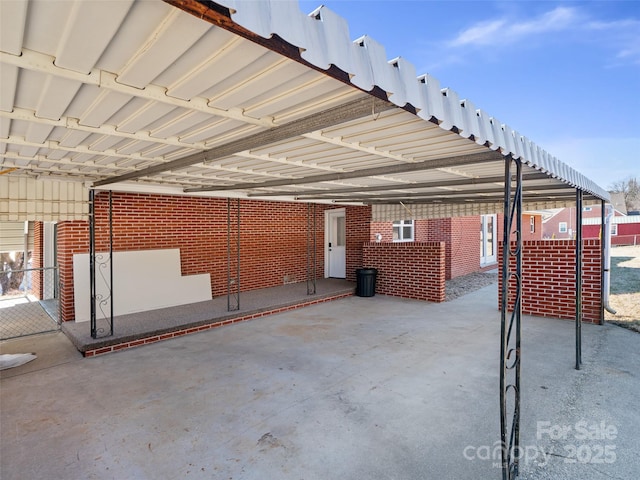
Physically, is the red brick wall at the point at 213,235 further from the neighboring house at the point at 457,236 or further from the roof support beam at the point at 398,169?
the roof support beam at the point at 398,169

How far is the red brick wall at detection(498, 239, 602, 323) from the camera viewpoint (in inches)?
279

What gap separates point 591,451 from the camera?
9.87ft

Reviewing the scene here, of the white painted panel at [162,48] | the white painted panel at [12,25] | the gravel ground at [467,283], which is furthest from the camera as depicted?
the gravel ground at [467,283]

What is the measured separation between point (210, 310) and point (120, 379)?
2.85m

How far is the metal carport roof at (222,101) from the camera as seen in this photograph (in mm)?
1368

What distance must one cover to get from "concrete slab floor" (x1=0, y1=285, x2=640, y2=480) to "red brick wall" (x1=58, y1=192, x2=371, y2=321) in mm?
2511

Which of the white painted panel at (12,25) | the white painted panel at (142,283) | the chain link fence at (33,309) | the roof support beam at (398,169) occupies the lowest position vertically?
the chain link fence at (33,309)

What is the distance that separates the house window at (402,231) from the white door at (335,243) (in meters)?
1.91

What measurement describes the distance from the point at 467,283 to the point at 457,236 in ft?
7.29

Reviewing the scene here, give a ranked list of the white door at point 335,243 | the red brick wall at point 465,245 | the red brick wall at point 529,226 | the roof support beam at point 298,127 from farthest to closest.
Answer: the red brick wall at point 529,226 < the red brick wall at point 465,245 < the white door at point 335,243 < the roof support beam at point 298,127

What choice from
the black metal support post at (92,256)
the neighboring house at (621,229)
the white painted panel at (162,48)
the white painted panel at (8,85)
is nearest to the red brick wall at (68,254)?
the black metal support post at (92,256)

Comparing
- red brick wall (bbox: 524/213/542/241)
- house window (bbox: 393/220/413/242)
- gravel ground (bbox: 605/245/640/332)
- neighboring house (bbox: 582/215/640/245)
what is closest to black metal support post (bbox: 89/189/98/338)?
house window (bbox: 393/220/413/242)

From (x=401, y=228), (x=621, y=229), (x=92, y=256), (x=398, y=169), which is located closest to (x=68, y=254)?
(x=92, y=256)

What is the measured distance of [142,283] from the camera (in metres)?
7.18
